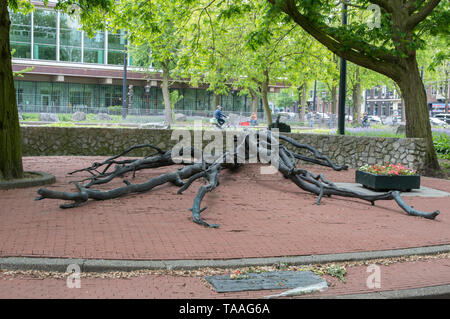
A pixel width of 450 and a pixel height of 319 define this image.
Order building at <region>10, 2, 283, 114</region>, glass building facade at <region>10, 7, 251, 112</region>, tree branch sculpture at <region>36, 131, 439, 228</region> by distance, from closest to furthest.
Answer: tree branch sculpture at <region>36, 131, 439, 228</region>, building at <region>10, 2, 283, 114</region>, glass building facade at <region>10, 7, 251, 112</region>

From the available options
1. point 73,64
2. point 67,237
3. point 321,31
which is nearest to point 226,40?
point 321,31

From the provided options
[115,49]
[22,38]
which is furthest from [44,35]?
[115,49]

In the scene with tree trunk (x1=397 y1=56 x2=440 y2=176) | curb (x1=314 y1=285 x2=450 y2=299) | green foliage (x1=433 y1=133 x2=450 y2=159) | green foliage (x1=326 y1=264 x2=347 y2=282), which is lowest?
curb (x1=314 y1=285 x2=450 y2=299)

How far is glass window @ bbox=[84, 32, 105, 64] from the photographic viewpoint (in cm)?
5147

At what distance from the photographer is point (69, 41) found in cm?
5078

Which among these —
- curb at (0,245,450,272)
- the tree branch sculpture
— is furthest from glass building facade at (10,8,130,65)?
curb at (0,245,450,272)

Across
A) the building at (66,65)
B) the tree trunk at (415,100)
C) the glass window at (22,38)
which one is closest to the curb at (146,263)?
the tree trunk at (415,100)

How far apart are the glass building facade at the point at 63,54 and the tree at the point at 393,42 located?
3601 centimetres

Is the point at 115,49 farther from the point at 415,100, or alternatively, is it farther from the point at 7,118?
the point at 7,118

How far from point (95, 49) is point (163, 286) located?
165 feet

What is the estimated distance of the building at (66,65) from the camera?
A: 160ft

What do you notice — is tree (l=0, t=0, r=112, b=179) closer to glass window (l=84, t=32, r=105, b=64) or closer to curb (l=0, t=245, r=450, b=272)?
curb (l=0, t=245, r=450, b=272)

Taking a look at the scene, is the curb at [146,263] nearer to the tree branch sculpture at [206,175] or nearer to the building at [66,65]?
the tree branch sculpture at [206,175]

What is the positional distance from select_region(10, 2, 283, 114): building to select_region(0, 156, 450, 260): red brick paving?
132ft
